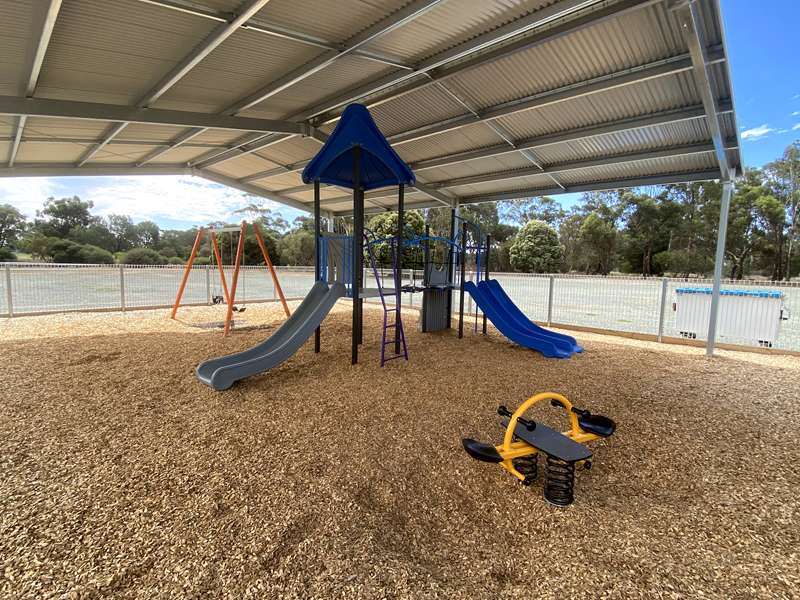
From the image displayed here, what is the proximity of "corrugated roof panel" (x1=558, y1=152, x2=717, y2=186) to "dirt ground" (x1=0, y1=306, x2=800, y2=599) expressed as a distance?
4280 mm

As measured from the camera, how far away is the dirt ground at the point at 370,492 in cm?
187

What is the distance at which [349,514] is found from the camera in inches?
92.4

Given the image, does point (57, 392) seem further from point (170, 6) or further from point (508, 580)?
point (508, 580)

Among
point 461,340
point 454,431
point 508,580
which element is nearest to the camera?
point 508,580

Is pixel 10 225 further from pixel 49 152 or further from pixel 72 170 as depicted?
pixel 49 152

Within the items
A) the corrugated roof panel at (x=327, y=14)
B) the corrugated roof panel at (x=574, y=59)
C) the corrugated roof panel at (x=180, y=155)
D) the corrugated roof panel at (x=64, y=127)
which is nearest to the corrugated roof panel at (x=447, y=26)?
the corrugated roof panel at (x=327, y=14)

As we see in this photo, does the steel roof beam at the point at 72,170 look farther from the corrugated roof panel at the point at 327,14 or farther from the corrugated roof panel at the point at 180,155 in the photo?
the corrugated roof panel at the point at 327,14

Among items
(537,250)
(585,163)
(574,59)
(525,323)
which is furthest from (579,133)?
(537,250)

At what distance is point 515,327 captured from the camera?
7.47 meters

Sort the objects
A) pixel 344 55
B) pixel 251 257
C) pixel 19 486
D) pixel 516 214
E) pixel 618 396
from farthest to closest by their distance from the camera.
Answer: pixel 516 214 → pixel 251 257 → pixel 344 55 → pixel 618 396 → pixel 19 486

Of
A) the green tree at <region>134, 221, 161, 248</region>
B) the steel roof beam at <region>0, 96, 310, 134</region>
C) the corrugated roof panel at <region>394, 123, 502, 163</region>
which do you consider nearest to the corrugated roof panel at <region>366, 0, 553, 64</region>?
the corrugated roof panel at <region>394, 123, 502, 163</region>

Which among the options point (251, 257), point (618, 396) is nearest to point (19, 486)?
point (618, 396)

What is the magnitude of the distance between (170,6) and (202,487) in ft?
15.5

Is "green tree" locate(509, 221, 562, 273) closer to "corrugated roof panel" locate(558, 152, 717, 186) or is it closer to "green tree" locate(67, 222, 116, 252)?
"corrugated roof panel" locate(558, 152, 717, 186)
